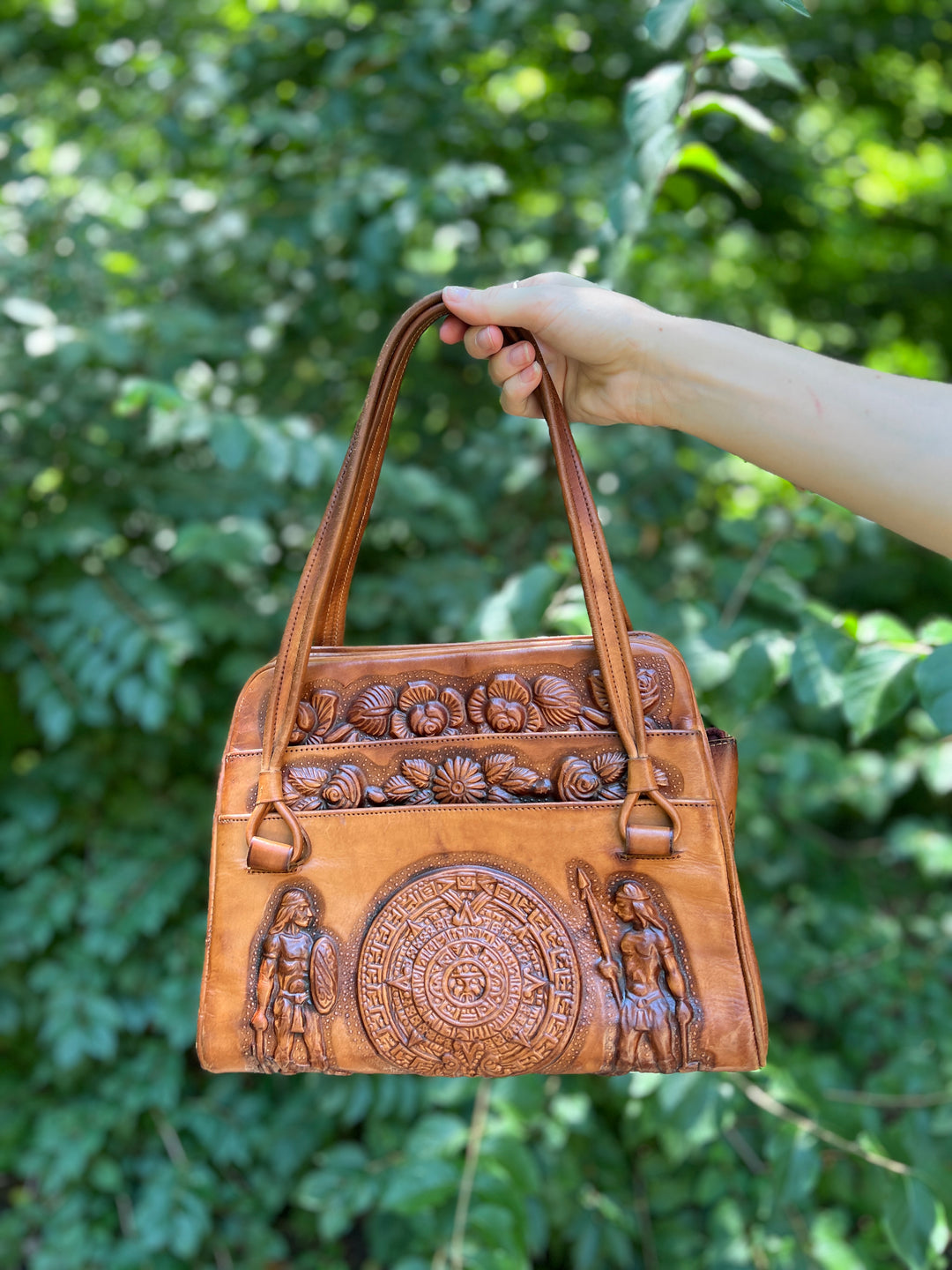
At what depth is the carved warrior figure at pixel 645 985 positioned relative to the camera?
95cm

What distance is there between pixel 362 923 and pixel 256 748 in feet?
0.72

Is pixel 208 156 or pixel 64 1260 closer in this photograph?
pixel 64 1260

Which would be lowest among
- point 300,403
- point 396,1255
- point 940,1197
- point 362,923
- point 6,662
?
point 396,1255

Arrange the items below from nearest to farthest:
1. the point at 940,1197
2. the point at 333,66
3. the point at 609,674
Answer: the point at 609,674, the point at 940,1197, the point at 333,66

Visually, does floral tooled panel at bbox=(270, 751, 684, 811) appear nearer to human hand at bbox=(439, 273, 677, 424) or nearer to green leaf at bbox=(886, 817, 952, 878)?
human hand at bbox=(439, 273, 677, 424)

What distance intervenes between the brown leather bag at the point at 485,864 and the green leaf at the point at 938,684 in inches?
11.2

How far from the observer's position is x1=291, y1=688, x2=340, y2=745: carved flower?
1.03m

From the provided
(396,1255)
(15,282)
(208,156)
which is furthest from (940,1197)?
(208,156)

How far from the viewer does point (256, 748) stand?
103 cm

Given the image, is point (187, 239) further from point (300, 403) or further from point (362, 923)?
point (362, 923)

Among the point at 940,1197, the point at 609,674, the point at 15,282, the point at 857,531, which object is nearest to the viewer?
the point at 609,674

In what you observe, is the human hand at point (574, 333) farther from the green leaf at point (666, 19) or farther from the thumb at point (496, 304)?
the green leaf at point (666, 19)

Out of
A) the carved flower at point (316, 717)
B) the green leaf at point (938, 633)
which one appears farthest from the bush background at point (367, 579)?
the carved flower at point (316, 717)

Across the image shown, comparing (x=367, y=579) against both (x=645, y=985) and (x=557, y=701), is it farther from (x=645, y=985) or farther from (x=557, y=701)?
(x=645, y=985)
